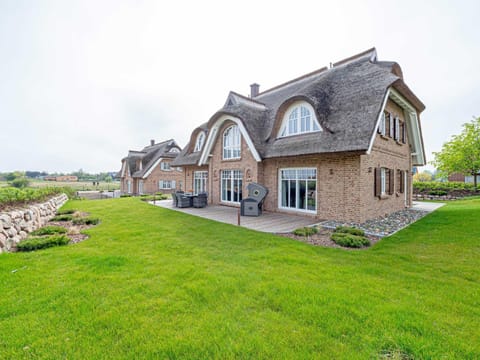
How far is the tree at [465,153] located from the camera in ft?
83.2

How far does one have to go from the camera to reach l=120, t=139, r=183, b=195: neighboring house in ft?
97.0

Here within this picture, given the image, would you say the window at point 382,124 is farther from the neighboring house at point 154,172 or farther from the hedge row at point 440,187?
the neighboring house at point 154,172

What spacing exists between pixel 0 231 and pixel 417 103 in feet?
60.3

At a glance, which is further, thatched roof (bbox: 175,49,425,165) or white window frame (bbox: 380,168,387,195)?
white window frame (bbox: 380,168,387,195)

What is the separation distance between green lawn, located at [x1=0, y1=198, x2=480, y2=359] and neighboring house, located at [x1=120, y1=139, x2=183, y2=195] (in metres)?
24.6

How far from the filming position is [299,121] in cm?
1173

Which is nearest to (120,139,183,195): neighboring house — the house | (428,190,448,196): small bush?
the house

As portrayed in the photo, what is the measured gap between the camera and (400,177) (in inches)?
531

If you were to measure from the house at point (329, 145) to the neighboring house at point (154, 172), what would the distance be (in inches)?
629

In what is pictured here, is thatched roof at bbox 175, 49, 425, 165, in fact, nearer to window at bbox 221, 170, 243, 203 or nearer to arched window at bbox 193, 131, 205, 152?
window at bbox 221, 170, 243, 203

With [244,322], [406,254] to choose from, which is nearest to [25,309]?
[244,322]

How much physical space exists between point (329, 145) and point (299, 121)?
2.83 meters

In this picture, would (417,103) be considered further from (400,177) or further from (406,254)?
(406,254)

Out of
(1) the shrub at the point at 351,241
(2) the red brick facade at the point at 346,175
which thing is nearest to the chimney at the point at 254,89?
(2) the red brick facade at the point at 346,175
